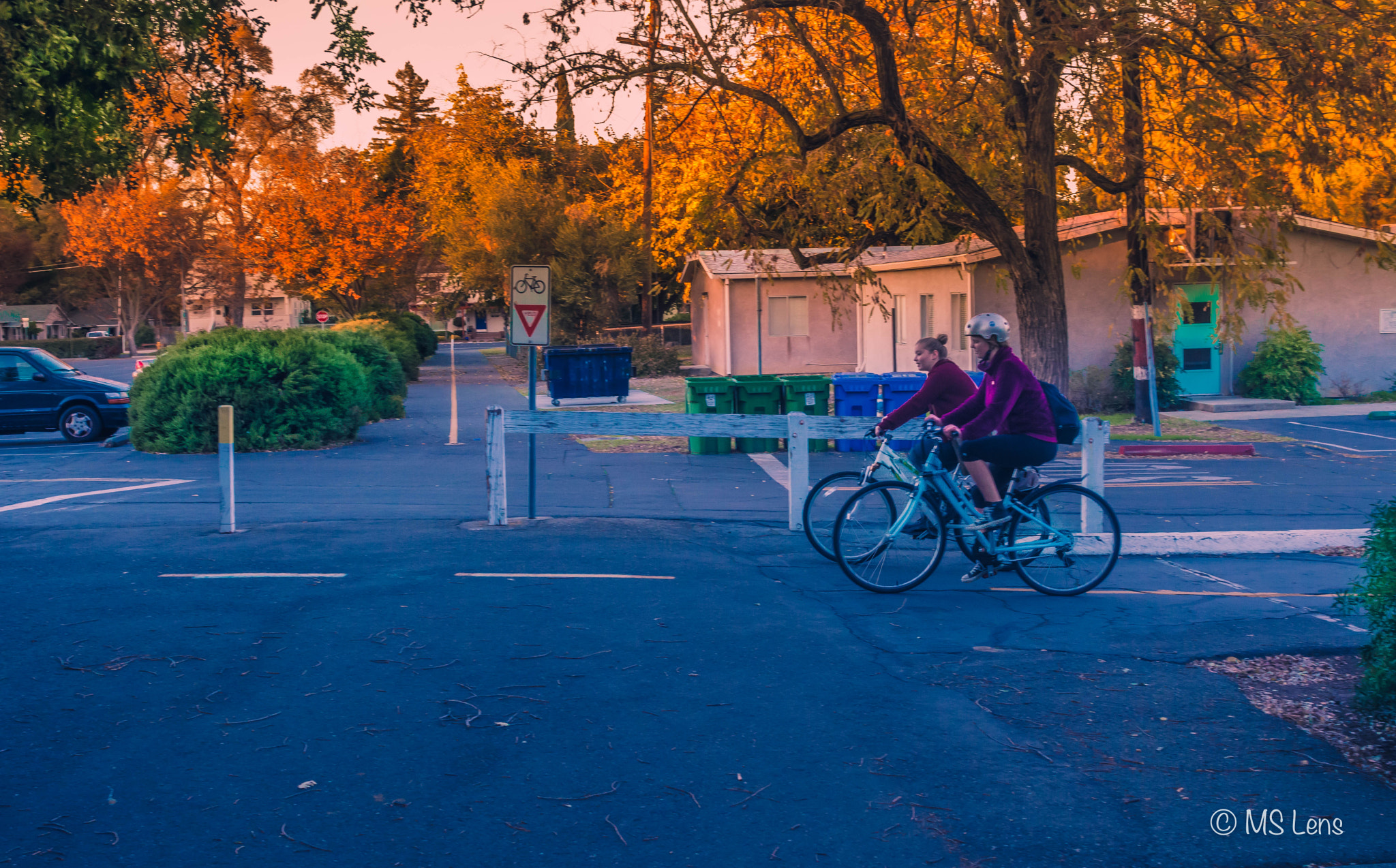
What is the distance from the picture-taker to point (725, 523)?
11.0 m

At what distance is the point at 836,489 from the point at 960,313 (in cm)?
1887

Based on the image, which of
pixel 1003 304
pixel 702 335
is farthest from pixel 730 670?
pixel 702 335

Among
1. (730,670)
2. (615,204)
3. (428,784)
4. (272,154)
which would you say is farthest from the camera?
(615,204)

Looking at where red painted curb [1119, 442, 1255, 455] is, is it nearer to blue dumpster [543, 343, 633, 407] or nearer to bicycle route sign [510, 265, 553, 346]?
bicycle route sign [510, 265, 553, 346]

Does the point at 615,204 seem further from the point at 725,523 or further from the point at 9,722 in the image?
the point at 9,722

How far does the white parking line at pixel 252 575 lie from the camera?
324 inches

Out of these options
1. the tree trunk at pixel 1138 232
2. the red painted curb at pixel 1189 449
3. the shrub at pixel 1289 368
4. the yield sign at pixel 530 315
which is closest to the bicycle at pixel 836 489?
the yield sign at pixel 530 315

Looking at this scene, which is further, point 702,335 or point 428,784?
point 702,335

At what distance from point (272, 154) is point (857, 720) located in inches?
1807

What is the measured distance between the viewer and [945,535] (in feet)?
26.2

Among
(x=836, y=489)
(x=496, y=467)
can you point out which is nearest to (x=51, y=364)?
(x=496, y=467)

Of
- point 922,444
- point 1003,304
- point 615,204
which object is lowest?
point 922,444

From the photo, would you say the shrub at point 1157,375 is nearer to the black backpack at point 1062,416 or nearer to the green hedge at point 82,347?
the black backpack at point 1062,416

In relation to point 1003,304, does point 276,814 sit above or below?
below
